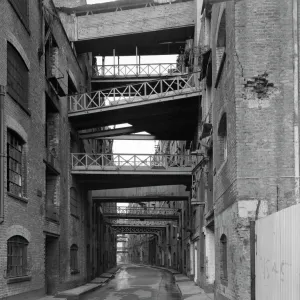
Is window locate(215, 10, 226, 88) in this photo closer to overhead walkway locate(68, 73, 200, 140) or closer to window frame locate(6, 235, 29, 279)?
window frame locate(6, 235, 29, 279)

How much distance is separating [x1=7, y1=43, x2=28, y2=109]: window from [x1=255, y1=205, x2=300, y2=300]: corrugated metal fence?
9.33m

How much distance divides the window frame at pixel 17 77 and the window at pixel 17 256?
4235 millimetres

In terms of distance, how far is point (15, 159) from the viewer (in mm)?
18172

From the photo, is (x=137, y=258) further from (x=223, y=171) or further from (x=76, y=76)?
(x=223, y=171)

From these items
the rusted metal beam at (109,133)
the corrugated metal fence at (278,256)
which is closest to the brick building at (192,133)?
the corrugated metal fence at (278,256)

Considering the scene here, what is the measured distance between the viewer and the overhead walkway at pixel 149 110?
2764cm

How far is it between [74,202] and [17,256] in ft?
36.7

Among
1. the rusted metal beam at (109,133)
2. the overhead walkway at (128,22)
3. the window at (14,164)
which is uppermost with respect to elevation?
the overhead walkway at (128,22)

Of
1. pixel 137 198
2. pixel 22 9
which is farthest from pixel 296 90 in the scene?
pixel 137 198

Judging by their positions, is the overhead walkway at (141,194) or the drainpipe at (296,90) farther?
the overhead walkway at (141,194)

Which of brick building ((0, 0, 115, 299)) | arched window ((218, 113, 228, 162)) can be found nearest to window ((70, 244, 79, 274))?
brick building ((0, 0, 115, 299))

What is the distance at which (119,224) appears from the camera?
202 ft

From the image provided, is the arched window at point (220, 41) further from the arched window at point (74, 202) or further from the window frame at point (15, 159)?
the arched window at point (74, 202)

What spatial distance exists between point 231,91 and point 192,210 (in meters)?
20.4
